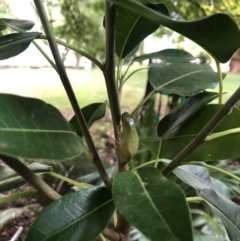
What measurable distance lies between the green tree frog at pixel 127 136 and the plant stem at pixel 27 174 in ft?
0.31

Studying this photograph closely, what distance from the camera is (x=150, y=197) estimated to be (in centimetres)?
28

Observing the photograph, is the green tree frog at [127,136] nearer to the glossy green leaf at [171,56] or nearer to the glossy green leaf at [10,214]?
the glossy green leaf at [171,56]

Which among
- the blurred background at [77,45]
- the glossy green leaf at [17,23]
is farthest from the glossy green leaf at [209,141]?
the blurred background at [77,45]

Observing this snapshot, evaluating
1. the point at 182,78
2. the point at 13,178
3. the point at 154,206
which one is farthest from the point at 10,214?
the point at 154,206

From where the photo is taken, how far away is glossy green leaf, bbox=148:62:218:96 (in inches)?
18.9

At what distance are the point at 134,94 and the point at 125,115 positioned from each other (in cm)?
198

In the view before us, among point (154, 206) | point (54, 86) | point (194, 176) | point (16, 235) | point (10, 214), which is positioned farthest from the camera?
point (54, 86)

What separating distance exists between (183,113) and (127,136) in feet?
0.30

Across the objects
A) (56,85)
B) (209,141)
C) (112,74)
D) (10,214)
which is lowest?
(10,214)

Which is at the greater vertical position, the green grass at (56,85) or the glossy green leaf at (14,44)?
the glossy green leaf at (14,44)

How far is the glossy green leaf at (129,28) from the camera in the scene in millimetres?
409

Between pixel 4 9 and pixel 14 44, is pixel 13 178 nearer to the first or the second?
pixel 14 44

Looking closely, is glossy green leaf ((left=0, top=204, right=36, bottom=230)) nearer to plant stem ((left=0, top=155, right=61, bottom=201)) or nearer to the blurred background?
the blurred background

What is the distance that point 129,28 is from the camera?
42 centimetres
